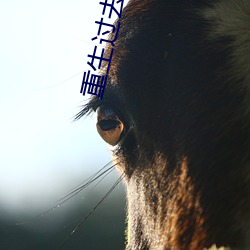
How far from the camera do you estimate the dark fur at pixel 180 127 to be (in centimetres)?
204

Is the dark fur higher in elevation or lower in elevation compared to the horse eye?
lower

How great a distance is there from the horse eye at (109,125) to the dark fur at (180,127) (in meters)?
0.03

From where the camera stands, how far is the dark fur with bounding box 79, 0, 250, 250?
204cm

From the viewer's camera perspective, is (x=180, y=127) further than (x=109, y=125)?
No

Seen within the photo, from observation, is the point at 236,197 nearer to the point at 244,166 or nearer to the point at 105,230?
the point at 244,166

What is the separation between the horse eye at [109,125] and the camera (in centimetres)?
257

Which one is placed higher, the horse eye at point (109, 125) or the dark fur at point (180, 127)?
the horse eye at point (109, 125)

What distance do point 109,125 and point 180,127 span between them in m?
0.40

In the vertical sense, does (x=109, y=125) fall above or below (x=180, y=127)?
above

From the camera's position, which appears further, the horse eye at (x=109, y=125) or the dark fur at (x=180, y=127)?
the horse eye at (x=109, y=125)

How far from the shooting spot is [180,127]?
2.25m

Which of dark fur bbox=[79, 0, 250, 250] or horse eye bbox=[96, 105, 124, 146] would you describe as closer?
dark fur bbox=[79, 0, 250, 250]

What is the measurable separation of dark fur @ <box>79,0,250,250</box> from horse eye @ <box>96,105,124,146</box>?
0.03 meters

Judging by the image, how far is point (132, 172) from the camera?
8.55ft
